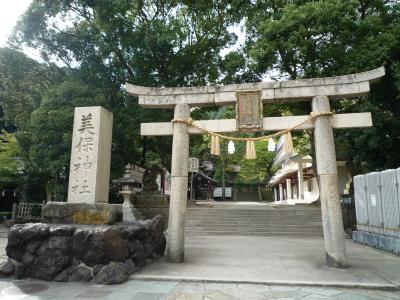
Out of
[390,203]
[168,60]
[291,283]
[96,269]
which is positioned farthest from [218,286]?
[168,60]

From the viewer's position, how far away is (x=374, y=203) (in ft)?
40.9

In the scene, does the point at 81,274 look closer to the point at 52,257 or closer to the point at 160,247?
the point at 52,257

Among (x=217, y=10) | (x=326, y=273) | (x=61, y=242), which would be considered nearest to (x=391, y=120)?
(x=326, y=273)

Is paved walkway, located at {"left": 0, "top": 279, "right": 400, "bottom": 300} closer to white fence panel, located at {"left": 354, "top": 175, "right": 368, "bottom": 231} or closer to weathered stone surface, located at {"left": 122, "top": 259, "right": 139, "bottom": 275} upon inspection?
weathered stone surface, located at {"left": 122, "top": 259, "right": 139, "bottom": 275}

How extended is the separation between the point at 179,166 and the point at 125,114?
34.2 ft

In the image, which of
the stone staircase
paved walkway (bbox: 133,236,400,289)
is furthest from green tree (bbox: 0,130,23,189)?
paved walkway (bbox: 133,236,400,289)

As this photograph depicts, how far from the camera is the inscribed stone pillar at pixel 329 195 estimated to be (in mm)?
8508

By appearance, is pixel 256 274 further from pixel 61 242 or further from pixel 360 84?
pixel 360 84

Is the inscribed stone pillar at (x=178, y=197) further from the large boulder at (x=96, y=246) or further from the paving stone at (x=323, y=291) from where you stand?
the paving stone at (x=323, y=291)

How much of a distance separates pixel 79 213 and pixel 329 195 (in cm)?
680

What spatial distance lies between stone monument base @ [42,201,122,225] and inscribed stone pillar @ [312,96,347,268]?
5858 mm

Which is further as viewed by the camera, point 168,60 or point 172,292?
point 168,60

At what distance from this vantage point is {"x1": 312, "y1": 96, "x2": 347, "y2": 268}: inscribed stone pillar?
851cm

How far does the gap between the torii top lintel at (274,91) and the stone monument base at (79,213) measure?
363 cm
